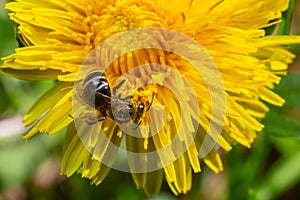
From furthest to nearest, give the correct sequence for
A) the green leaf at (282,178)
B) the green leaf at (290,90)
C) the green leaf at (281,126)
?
1. the green leaf at (282,178)
2. the green leaf at (290,90)
3. the green leaf at (281,126)

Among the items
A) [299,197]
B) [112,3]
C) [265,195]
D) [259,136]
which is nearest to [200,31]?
[112,3]

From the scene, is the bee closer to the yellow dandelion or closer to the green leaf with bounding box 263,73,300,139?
the yellow dandelion

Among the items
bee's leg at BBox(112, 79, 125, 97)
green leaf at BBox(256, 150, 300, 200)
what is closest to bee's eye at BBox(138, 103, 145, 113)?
bee's leg at BBox(112, 79, 125, 97)

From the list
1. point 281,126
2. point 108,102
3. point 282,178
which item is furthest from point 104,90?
point 282,178

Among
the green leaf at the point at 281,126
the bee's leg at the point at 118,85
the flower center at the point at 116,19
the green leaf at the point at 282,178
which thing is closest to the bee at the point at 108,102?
the bee's leg at the point at 118,85

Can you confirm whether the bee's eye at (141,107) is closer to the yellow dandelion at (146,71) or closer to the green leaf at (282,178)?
the yellow dandelion at (146,71)

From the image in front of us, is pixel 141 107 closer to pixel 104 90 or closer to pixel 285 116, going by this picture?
pixel 104 90

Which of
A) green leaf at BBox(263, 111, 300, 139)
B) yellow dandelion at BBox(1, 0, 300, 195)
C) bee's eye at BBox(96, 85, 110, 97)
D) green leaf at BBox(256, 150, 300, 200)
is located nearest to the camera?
bee's eye at BBox(96, 85, 110, 97)
